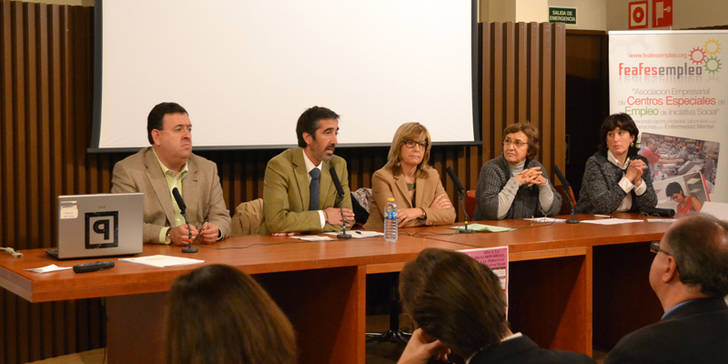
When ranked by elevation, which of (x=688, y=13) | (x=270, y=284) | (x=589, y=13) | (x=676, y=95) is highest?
(x=589, y=13)

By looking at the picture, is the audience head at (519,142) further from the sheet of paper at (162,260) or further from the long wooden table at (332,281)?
the sheet of paper at (162,260)

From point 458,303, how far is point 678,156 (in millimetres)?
4947

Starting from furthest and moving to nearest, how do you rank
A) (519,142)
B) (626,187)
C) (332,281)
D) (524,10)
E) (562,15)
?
(562,15) < (524,10) < (626,187) < (519,142) < (332,281)

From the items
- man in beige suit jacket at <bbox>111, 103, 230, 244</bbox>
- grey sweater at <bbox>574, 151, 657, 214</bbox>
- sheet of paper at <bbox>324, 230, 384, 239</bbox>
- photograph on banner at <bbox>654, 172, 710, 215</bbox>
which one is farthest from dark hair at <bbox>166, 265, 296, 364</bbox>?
photograph on banner at <bbox>654, 172, 710, 215</bbox>

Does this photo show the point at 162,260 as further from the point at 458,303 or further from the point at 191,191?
the point at 458,303

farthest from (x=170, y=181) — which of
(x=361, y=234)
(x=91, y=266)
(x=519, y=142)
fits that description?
(x=519, y=142)

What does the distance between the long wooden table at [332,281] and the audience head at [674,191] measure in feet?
5.88

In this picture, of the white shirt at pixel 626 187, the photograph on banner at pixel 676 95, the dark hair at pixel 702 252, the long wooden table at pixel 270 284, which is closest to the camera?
the dark hair at pixel 702 252

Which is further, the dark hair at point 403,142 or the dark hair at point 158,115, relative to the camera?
the dark hair at point 403,142

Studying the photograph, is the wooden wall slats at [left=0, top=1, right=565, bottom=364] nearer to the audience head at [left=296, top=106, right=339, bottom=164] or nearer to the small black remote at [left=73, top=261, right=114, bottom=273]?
the audience head at [left=296, top=106, right=339, bottom=164]

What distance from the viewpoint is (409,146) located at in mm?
4188

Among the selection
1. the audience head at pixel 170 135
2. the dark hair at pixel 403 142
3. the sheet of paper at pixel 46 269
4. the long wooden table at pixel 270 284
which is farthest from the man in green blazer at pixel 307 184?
the sheet of paper at pixel 46 269

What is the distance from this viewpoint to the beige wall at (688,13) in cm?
703

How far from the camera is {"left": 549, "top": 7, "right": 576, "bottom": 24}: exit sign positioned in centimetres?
769
